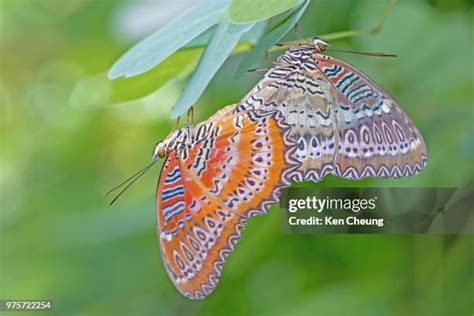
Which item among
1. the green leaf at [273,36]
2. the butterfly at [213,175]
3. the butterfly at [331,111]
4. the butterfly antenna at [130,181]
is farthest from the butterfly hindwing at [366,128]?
the butterfly antenna at [130,181]

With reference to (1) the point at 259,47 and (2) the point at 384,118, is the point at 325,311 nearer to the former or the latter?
(2) the point at 384,118

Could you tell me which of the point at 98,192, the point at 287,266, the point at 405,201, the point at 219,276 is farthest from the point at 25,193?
the point at 405,201

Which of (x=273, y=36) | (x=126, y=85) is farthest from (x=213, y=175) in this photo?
(x=273, y=36)

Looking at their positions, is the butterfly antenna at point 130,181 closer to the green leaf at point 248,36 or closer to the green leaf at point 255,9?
the green leaf at point 248,36

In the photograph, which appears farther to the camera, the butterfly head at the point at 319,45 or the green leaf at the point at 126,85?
the butterfly head at the point at 319,45

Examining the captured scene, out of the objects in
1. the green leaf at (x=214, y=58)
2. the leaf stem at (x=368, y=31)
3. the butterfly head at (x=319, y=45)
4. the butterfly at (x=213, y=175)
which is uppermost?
the leaf stem at (x=368, y=31)

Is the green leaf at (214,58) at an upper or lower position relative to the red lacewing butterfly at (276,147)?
upper

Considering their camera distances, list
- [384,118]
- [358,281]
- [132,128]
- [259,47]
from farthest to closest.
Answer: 1. [132,128]
2. [358,281]
3. [384,118]
4. [259,47]
